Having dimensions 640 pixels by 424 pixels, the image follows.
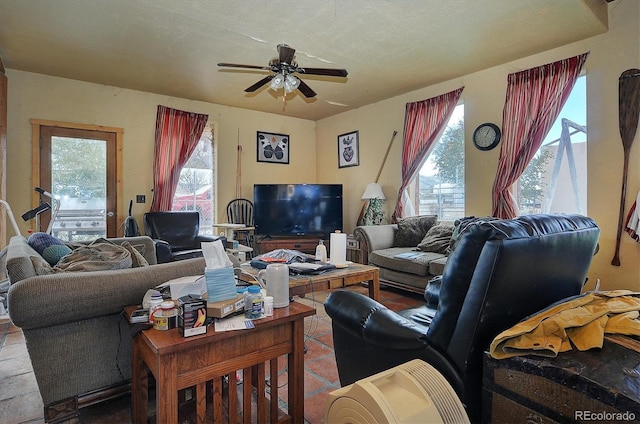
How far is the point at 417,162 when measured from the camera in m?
4.55

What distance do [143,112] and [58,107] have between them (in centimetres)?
93

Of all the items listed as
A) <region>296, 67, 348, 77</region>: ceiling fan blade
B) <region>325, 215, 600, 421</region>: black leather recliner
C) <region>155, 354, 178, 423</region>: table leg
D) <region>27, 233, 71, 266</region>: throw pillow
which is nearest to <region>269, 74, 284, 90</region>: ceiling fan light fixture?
<region>296, 67, 348, 77</region>: ceiling fan blade

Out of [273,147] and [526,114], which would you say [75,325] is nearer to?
[526,114]

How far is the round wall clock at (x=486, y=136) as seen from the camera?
3861 millimetres

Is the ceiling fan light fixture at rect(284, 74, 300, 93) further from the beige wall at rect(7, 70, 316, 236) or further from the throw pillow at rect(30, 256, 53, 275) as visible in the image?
the beige wall at rect(7, 70, 316, 236)

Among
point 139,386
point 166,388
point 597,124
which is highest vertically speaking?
point 597,124

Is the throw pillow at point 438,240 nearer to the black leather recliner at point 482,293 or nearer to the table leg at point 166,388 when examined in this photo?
the black leather recliner at point 482,293

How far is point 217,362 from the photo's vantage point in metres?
1.26

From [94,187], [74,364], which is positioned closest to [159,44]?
[94,187]

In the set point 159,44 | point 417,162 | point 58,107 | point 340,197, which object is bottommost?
point 340,197

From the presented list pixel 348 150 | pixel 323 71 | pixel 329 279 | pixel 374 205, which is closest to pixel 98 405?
pixel 329 279

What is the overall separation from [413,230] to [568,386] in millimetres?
3318

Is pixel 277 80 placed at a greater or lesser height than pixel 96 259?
greater

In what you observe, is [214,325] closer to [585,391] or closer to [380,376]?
[380,376]
